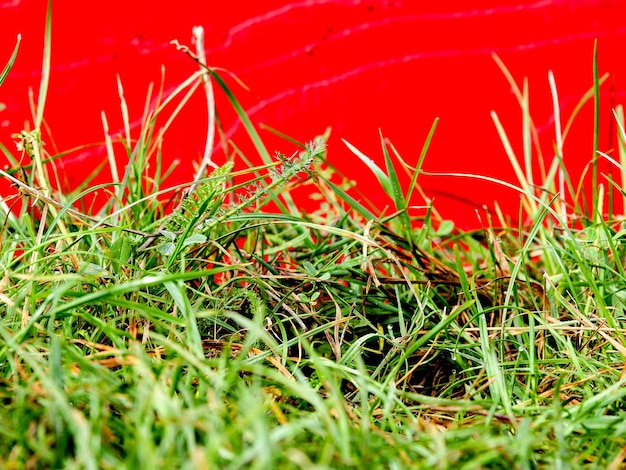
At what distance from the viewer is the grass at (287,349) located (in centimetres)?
63

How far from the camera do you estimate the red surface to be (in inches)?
62.3

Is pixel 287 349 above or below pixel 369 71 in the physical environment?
below

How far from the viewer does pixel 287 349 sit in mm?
921

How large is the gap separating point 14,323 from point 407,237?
578 mm

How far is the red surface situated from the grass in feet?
0.71

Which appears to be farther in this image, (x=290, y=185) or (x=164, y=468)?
(x=290, y=185)

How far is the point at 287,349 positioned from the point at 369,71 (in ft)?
2.88

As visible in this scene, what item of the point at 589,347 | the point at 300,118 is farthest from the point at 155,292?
the point at 300,118

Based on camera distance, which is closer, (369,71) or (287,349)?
(287,349)

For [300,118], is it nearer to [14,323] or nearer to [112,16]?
[112,16]

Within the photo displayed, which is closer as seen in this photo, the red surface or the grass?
the grass

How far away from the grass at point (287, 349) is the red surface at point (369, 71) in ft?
0.71

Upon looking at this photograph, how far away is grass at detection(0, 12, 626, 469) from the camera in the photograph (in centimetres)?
63

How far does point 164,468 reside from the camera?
56 centimetres
